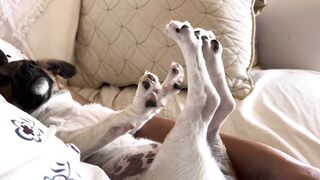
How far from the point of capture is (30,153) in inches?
26.1

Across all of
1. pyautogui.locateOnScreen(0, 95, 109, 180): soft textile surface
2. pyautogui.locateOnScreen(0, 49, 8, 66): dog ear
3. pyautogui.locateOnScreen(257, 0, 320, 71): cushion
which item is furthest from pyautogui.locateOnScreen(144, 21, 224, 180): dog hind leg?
pyautogui.locateOnScreen(257, 0, 320, 71): cushion

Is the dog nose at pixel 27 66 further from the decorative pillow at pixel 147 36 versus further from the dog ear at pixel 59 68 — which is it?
the decorative pillow at pixel 147 36

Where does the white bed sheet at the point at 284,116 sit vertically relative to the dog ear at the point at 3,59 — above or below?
below

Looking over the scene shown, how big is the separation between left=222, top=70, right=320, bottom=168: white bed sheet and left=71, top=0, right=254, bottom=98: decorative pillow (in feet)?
0.24

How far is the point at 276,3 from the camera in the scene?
176 cm

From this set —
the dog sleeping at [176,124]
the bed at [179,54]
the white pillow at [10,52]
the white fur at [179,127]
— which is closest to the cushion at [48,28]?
the bed at [179,54]

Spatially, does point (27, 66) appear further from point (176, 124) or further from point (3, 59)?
point (176, 124)

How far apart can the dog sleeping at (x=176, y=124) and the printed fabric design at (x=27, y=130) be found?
29 cm

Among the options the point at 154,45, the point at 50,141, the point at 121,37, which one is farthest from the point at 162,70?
the point at 50,141

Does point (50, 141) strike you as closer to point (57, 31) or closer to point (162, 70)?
point (162, 70)

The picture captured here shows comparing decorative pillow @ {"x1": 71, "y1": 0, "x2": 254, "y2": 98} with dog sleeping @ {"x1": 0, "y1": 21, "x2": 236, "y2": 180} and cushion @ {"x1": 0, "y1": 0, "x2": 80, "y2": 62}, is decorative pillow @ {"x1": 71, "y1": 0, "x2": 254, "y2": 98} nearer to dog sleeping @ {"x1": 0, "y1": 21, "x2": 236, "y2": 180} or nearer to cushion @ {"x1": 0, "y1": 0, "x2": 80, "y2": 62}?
cushion @ {"x1": 0, "y1": 0, "x2": 80, "y2": 62}

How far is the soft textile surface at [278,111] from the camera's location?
1285 mm

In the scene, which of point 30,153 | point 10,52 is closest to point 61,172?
point 30,153

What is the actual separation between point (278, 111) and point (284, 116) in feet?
0.10
